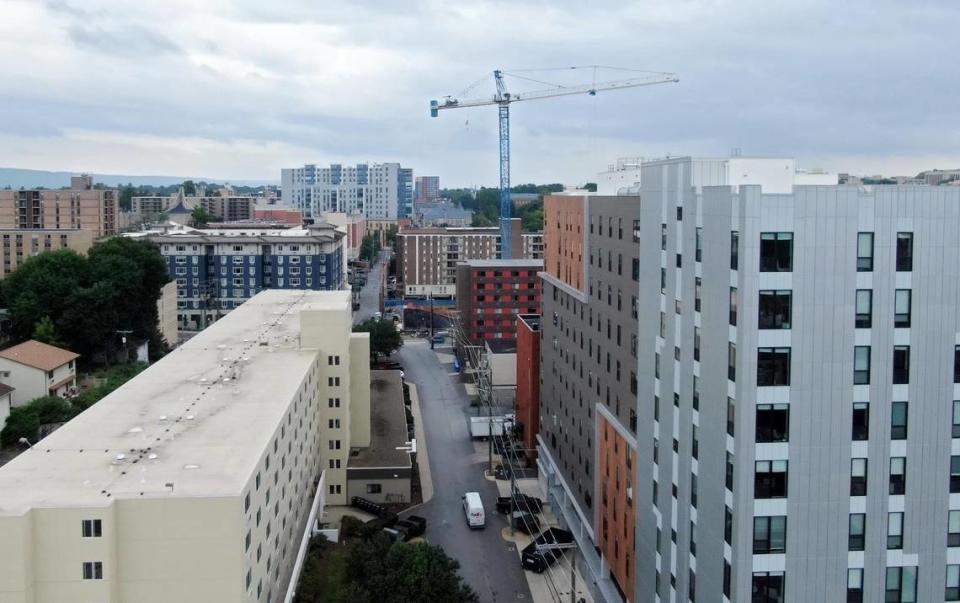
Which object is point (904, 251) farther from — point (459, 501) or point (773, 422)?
point (459, 501)

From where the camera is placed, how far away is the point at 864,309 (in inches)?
609

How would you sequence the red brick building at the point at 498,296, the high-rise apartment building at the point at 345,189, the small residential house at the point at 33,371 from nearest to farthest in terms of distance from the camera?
the small residential house at the point at 33,371
the red brick building at the point at 498,296
the high-rise apartment building at the point at 345,189

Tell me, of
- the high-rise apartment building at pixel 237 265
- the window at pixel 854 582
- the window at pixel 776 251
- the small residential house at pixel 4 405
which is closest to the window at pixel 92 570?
the window at pixel 776 251

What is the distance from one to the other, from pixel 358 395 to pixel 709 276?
22250 mm

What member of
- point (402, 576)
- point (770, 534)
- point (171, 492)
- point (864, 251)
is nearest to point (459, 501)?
point (402, 576)

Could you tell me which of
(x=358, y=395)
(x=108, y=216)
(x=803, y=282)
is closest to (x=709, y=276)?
(x=803, y=282)

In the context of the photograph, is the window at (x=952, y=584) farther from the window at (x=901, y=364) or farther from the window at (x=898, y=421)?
the window at (x=901, y=364)

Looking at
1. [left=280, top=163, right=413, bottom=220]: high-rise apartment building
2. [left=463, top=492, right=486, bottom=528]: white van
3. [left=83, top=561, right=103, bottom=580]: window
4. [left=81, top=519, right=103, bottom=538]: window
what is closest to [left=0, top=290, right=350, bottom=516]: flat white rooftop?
[left=81, top=519, right=103, bottom=538]: window

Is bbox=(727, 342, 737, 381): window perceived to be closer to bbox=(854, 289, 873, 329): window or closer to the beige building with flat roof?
bbox=(854, 289, 873, 329): window

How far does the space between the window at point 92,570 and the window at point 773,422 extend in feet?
40.8

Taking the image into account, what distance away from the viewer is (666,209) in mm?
19297

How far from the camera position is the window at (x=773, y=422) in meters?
15.3

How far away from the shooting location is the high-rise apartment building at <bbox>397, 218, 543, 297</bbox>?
90500 mm

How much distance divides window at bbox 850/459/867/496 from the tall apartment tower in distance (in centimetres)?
3
